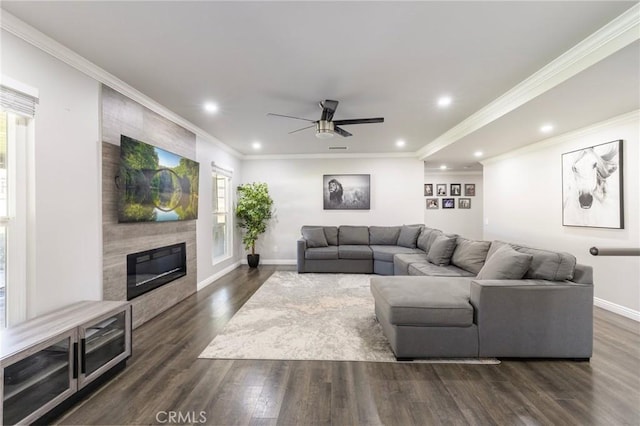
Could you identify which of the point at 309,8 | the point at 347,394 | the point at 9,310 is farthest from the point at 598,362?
the point at 9,310

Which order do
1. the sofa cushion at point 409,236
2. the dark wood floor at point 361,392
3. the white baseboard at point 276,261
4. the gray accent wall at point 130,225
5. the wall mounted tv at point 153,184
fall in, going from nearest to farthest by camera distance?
the dark wood floor at point 361,392
the gray accent wall at point 130,225
the wall mounted tv at point 153,184
the sofa cushion at point 409,236
the white baseboard at point 276,261

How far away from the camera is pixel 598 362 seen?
2363 mm

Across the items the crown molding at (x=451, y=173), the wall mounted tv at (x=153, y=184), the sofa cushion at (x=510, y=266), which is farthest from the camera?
the crown molding at (x=451, y=173)

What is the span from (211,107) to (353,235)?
3.91m

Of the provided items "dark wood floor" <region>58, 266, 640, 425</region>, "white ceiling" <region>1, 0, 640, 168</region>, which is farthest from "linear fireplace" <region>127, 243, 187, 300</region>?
"white ceiling" <region>1, 0, 640, 168</region>

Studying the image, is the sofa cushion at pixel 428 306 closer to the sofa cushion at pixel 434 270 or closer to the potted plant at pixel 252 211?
the sofa cushion at pixel 434 270

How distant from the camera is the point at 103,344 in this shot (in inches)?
84.4

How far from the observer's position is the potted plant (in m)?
6.12

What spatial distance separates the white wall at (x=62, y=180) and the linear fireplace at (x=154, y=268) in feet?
1.41

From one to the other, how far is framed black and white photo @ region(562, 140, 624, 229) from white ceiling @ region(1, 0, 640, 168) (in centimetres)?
53

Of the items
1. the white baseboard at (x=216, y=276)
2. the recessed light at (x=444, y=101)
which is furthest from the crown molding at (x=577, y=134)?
the white baseboard at (x=216, y=276)

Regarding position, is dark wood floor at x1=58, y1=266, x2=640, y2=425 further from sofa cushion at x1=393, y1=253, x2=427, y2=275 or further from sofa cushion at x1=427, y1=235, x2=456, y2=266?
sofa cushion at x1=393, y1=253, x2=427, y2=275

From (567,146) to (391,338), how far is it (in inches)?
161

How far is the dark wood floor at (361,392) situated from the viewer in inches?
68.5
